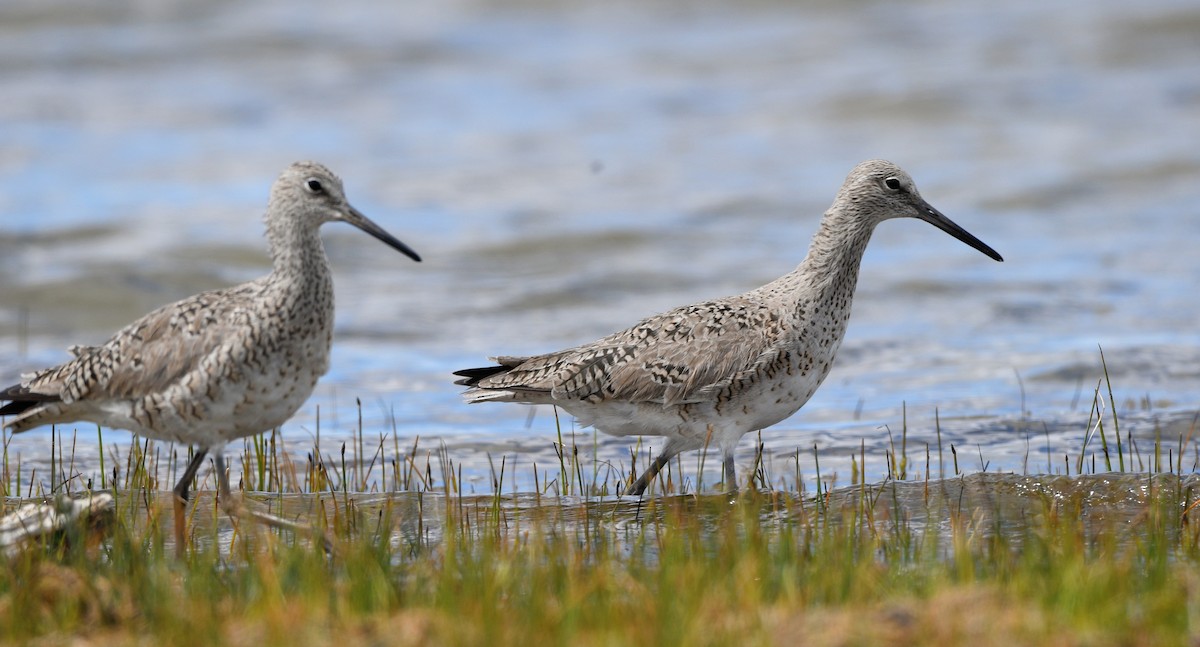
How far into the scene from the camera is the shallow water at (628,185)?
12.8 m

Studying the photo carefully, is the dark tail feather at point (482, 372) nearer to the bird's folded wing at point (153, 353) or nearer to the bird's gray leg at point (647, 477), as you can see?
the bird's gray leg at point (647, 477)

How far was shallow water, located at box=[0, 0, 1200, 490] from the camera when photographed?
42.0 ft

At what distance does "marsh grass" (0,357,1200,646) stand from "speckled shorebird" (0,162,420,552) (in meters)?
0.42

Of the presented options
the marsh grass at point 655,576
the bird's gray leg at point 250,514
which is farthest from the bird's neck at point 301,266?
the marsh grass at point 655,576

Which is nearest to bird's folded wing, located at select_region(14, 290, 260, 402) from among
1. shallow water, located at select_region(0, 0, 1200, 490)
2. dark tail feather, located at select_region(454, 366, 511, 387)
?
dark tail feather, located at select_region(454, 366, 511, 387)

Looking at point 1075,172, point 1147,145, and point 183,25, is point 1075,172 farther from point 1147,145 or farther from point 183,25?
point 183,25

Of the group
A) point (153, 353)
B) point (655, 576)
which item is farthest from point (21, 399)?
point (655, 576)

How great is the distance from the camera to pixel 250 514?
285 inches

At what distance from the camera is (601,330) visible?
15.9 metres

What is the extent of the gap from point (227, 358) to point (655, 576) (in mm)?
2613

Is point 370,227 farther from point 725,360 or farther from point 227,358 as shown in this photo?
point 725,360

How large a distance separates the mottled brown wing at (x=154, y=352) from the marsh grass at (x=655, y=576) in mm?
494

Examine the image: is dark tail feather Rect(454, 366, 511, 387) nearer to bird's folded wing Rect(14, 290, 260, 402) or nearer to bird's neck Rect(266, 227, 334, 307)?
bird's neck Rect(266, 227, 334, 307)

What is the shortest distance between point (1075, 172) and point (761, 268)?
5.66 metres
